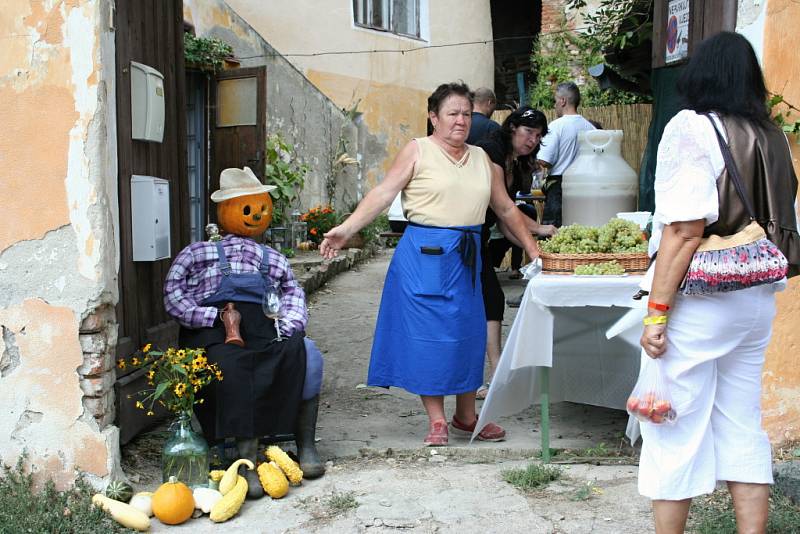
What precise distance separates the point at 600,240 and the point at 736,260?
1443 millimetres

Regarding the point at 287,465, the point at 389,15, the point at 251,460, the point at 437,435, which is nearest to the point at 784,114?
the point at 437,435

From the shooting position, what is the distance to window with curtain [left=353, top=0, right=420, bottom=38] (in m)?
14.0

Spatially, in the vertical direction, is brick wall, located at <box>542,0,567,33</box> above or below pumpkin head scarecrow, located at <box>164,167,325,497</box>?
above

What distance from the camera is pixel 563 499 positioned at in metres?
3.71

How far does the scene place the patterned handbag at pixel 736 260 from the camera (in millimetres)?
2580

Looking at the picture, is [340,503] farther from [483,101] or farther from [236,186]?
[483,101]

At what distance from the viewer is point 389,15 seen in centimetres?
1445

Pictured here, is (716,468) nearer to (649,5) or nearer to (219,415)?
(219,415)

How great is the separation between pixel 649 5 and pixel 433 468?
500 cm

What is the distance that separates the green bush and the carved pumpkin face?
1.26 metres

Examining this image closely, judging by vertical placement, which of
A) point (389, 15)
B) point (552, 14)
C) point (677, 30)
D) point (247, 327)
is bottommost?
point (247, 327)

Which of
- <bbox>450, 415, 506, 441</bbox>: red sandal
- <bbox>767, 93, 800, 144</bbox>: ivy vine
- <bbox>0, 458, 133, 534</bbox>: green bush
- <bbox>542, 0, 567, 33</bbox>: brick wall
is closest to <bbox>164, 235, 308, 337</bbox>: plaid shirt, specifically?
<bbox>0, 458, 133, 534</bbox>: green bush

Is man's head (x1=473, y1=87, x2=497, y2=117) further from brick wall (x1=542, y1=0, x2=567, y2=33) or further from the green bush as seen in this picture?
brick wall (x1=542, y1=0, x2=567, y2=33)

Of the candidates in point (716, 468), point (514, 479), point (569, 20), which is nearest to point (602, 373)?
point (514, 479)
